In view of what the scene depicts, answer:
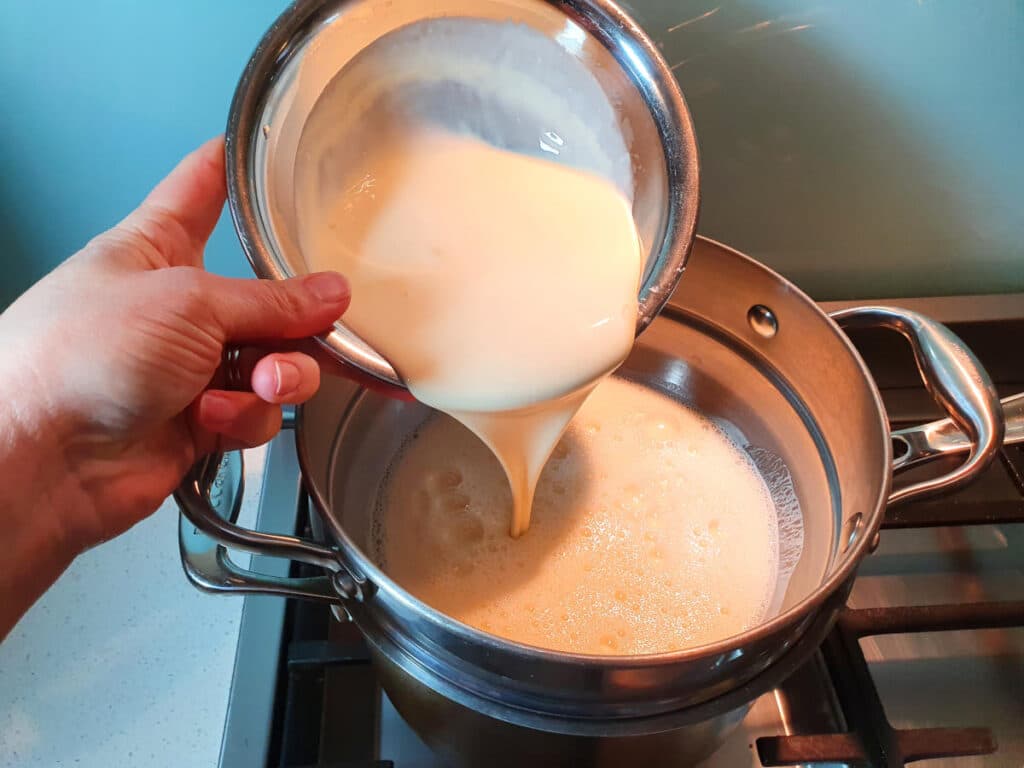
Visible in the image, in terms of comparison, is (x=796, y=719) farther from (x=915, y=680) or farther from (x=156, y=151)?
(x=156, y=151)

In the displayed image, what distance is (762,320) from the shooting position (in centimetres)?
83

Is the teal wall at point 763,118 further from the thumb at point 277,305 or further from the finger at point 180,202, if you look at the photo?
the thumb at point 277,305

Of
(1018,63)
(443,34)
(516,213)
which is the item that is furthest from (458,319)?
(1018,63)

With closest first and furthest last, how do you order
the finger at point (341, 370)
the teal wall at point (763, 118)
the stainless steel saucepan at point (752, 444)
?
the stainless steel saucepan at point (752, 444) → the finger at point (341, 370) → the teal wall at point (763, 118)

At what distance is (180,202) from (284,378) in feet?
0.73

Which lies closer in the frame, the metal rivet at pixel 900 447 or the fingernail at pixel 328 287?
the fingernail at pixel 328 287

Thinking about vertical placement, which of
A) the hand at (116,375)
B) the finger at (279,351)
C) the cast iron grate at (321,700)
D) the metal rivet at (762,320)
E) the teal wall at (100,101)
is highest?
the teal wall at (100,101)

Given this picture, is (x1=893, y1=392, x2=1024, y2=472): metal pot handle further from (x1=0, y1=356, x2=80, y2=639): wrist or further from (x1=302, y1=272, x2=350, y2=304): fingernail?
(x1=0, y1=356, x2=80, y2=639): wrist

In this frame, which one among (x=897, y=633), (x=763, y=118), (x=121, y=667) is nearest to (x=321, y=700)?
(x=121, y=667)

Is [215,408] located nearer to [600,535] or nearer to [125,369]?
[125,369]

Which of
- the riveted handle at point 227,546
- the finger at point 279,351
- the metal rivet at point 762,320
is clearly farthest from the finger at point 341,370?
the metal rivet at point 762,320

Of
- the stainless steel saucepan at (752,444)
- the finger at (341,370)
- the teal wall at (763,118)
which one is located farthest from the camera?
the teal wall at (763,118)

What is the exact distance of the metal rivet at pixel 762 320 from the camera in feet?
2.66

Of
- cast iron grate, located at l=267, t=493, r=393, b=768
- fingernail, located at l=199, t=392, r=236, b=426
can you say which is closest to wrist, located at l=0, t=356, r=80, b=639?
fingernail, located at l=199, t=392, r=236, b=426
